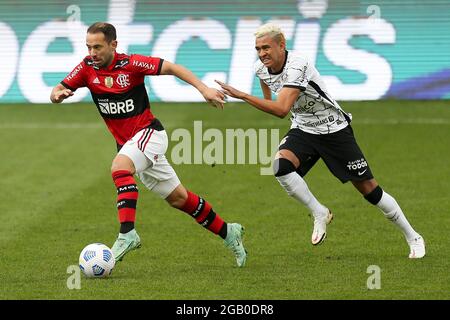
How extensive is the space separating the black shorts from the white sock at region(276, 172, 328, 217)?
0.55 ft

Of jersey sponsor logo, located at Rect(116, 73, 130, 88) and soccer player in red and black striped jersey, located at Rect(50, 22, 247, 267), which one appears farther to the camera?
jersey sponsor logo, located at Rect(116, 73, 130, 88)

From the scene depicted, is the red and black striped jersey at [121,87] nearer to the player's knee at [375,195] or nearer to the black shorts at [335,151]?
the black shorts at [335,151]

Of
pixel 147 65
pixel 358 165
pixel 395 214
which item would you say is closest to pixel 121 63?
pixel 147 65

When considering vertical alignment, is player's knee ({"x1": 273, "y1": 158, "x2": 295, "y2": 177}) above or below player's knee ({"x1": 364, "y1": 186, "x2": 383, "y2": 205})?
above

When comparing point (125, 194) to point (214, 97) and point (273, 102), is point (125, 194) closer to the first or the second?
point (214, 97)

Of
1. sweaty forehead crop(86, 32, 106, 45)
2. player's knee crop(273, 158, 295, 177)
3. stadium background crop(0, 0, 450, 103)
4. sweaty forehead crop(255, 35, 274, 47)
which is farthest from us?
stadium background crop(0, 0, 450, 103)

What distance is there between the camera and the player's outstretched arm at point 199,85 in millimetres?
9500

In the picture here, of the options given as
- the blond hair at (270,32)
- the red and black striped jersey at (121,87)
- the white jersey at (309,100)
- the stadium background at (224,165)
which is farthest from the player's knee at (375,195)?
the red and black striped jersey at (121,87)

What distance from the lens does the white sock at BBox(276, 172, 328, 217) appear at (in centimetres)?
1077

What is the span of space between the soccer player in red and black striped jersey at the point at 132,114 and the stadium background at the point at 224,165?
24.0 inches

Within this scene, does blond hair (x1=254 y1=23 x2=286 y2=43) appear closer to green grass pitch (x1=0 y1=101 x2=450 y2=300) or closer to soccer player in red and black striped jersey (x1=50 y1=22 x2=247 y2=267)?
soccer player in red and black striped jersey (x1=50 y1=22 x2=247 y2=267)

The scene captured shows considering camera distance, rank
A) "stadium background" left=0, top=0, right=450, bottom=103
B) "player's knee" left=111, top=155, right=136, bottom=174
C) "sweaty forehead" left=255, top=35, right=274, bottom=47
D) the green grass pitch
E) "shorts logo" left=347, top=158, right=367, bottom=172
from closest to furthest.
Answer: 1. the green grass pitch
2. "player's knee" left=111, top=155, right=136, bottom=174
3. "sweaty forehead" left=255, top=35, right=274, bottom=47
4. "shorts logo" left=347, top=158, right=367, bottom=172
5. "stadium background" left=0, top=0, right=450, bottom=103

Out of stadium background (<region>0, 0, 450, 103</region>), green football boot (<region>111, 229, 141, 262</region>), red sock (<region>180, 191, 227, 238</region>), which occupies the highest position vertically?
stadium background (<region>0, 0, 450, 103</region>)

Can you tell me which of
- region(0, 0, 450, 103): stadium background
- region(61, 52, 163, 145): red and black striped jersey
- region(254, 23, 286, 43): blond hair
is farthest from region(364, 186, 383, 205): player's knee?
region(0, 0, 450, 103): stadium background
